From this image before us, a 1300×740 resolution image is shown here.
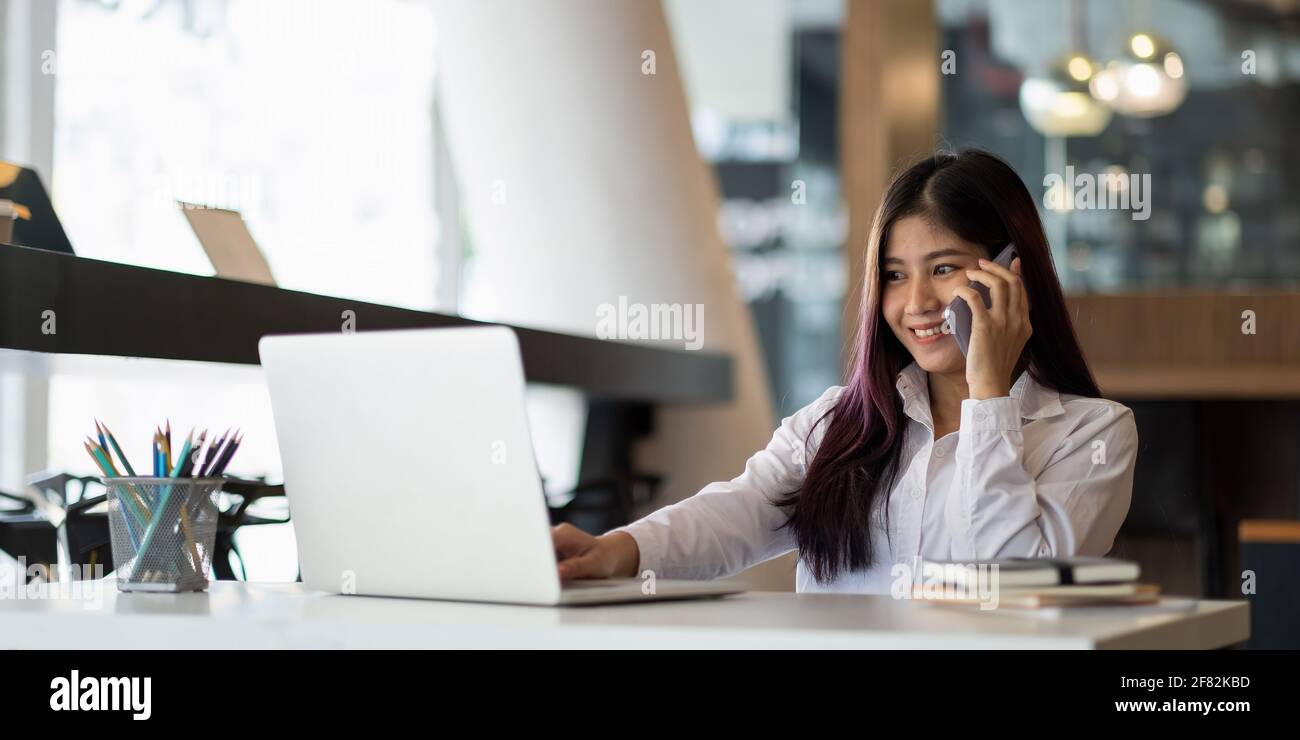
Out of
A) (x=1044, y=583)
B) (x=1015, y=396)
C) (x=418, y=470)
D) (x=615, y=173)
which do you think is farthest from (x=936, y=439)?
(x=615, y=173)

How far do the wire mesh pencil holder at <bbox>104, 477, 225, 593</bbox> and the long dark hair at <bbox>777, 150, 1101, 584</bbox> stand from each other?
807 millimetres

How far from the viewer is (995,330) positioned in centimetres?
184

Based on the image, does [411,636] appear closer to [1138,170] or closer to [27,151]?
[27,151]

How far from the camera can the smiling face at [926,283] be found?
197 cm

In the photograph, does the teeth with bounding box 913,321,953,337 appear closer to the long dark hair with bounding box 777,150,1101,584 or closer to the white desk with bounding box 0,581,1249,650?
the long dark hair with bounding box 777,150,1101,584

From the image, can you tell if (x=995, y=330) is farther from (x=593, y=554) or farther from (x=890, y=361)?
(x=593, y=554)

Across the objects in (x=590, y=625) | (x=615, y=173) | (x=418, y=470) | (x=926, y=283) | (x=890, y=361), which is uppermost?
(x=615, y=173)

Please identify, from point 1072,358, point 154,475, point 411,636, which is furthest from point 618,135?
point 411,636

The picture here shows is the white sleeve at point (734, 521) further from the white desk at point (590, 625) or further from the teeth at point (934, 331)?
the white desk at point (590, 625)

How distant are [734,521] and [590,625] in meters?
0.78

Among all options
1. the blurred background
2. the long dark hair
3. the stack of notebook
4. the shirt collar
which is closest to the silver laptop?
the stack of notebook

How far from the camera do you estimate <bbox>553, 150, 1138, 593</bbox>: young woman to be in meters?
1.79

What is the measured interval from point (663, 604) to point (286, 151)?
384 centimetres

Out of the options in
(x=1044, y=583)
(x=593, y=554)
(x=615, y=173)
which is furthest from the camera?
(x=615, y=173)
